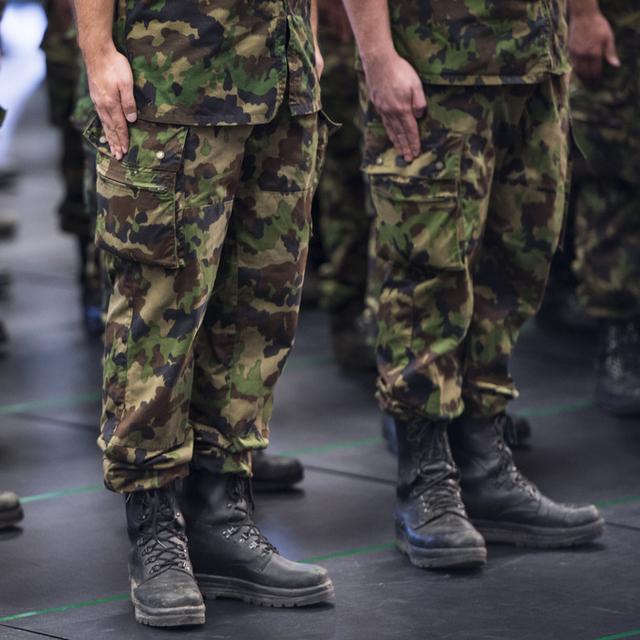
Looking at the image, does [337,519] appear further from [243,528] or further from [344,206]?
[344,206]

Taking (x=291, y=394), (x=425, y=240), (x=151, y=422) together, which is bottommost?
(x=291, y=394)

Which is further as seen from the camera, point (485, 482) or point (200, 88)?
point (485, 482)

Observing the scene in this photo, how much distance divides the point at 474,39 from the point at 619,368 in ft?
4.93

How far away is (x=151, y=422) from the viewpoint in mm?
2459

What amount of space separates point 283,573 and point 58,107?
2508 millimetres

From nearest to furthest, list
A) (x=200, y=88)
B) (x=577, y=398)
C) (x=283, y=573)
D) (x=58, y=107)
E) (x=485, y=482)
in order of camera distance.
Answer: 1. (x=200, y=88)
2. (x=283, y=573)
3. (x=485, y=482)
4. (x=577, y=398)
5. (x=58, y=107)

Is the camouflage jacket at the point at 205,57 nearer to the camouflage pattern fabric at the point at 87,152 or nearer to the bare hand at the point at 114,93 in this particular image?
the bare hand at the point at 114,93

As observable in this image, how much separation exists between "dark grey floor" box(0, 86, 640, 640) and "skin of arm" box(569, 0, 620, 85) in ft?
2.94

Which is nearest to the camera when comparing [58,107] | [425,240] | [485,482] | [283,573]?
[283,573]

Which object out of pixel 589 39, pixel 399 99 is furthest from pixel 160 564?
pixel 589 39

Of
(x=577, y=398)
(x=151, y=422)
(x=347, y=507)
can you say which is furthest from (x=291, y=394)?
(x=151, y=422)

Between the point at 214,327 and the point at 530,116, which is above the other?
the point at 530,116

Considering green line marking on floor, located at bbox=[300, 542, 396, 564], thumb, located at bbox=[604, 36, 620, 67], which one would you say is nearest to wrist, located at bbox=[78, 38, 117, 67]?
green line marking on floor, located at bbox=[300, 542, 396, 564]

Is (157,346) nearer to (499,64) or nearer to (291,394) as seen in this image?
(499,64)
